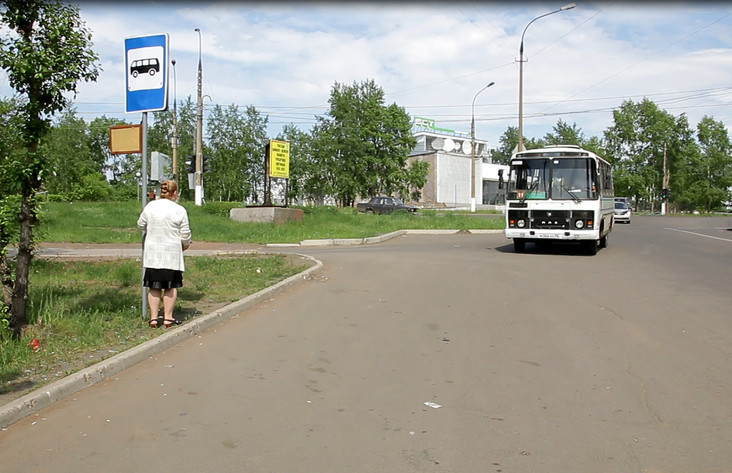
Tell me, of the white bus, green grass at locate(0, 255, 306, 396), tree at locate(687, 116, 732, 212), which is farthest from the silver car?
tree at locate(687, 116, 732, 212)

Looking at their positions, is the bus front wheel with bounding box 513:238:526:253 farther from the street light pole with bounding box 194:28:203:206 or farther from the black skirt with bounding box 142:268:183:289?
the street light pole with bounding box 194:28:203:206

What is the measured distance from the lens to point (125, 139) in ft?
27.3

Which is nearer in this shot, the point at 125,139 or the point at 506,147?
the point at 125,139

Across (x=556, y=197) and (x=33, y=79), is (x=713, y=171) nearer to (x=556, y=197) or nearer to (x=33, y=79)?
(x=556, y=197)

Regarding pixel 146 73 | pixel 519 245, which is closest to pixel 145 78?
pixel 146 73

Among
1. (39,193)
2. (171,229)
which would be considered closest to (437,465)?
(171,229)

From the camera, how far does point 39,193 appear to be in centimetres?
660

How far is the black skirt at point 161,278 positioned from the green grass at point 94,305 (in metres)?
0.54

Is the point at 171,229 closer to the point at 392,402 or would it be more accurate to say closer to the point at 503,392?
the point at 392,402

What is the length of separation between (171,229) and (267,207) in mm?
19881

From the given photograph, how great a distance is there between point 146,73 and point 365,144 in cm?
5470

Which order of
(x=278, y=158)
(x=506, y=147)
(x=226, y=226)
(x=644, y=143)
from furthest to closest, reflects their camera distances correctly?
(x=506, y=147)
(x=644, y=143)
(x=278, y=158)
(x=226, y=226)

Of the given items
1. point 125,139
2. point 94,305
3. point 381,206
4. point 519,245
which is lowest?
point 94,305

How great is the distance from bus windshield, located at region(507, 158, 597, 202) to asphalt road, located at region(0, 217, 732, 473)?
731cm
